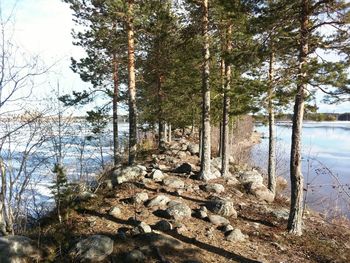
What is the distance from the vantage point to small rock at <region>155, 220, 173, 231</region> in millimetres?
7991

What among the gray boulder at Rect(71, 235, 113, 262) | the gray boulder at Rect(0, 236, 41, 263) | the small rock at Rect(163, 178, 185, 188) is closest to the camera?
the gray boulder at Rect(0, 236, 41, 263)

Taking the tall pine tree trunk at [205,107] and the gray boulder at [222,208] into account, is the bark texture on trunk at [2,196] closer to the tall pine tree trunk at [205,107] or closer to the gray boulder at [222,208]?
the gray boulder at [222,208]

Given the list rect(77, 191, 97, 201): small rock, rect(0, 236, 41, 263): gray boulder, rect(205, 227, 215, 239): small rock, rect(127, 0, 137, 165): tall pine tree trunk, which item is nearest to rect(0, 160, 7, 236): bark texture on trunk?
rect(0, 236, 41, 263): gray boulder

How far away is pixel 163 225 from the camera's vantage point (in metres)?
8.01

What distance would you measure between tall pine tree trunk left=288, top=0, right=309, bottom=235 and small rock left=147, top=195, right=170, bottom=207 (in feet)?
11.0

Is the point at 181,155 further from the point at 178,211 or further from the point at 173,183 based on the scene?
the point at 178,211

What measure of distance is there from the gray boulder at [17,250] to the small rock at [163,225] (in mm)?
2606

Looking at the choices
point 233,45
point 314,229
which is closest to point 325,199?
point 314,229

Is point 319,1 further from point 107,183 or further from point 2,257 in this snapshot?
point 2,257

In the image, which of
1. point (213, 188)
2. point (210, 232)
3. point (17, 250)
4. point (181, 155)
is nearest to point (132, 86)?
point (213, 188)

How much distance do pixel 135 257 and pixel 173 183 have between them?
4.61 metres

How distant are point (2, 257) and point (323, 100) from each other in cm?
784

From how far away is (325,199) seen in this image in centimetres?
1728

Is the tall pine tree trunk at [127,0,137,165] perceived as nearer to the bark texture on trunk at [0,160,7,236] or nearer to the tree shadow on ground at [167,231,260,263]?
the tree shadow on ground at [167,231,260,263]
